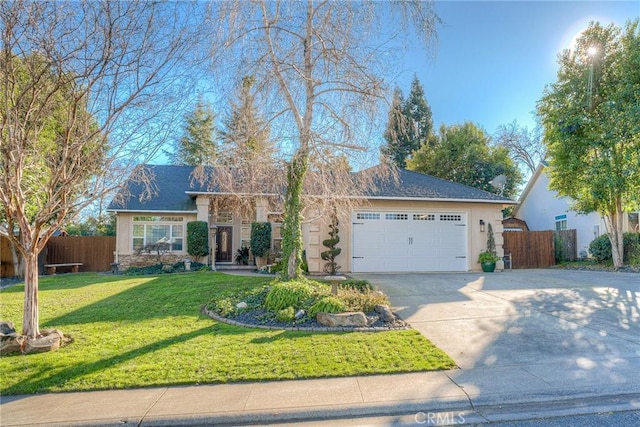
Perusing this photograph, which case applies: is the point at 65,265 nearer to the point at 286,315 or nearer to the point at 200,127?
the point at 200,127

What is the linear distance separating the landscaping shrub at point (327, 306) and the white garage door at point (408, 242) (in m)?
6.82

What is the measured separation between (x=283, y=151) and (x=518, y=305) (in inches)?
245

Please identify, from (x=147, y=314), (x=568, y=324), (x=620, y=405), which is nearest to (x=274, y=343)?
(x=147, y=314)

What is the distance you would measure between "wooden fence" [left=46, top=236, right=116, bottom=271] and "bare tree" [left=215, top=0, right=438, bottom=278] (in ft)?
42.9

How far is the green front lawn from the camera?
4305 millimetres

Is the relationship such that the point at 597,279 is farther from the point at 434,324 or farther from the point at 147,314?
the point at 147,314

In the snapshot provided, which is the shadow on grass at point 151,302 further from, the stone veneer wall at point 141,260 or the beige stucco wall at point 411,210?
A: the stone veneer wall at point 141,260

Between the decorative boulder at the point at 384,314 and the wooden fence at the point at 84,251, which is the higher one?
the wooden fence at the point at 84,251

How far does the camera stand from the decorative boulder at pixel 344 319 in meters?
6.15

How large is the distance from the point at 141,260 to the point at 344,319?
12.6m

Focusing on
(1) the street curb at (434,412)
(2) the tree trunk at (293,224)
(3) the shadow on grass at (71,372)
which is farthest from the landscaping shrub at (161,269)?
(1) the street curb at (434,412)

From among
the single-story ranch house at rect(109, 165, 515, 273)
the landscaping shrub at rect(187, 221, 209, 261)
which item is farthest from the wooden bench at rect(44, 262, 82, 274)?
the landscaping shrub at rect(187, 221, 209, 261)

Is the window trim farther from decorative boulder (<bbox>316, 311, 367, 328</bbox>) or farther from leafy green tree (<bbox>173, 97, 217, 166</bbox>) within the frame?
decorative boulder (<bbox>316, 311, 367, 328</bbox>)

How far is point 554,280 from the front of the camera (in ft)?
37.1
